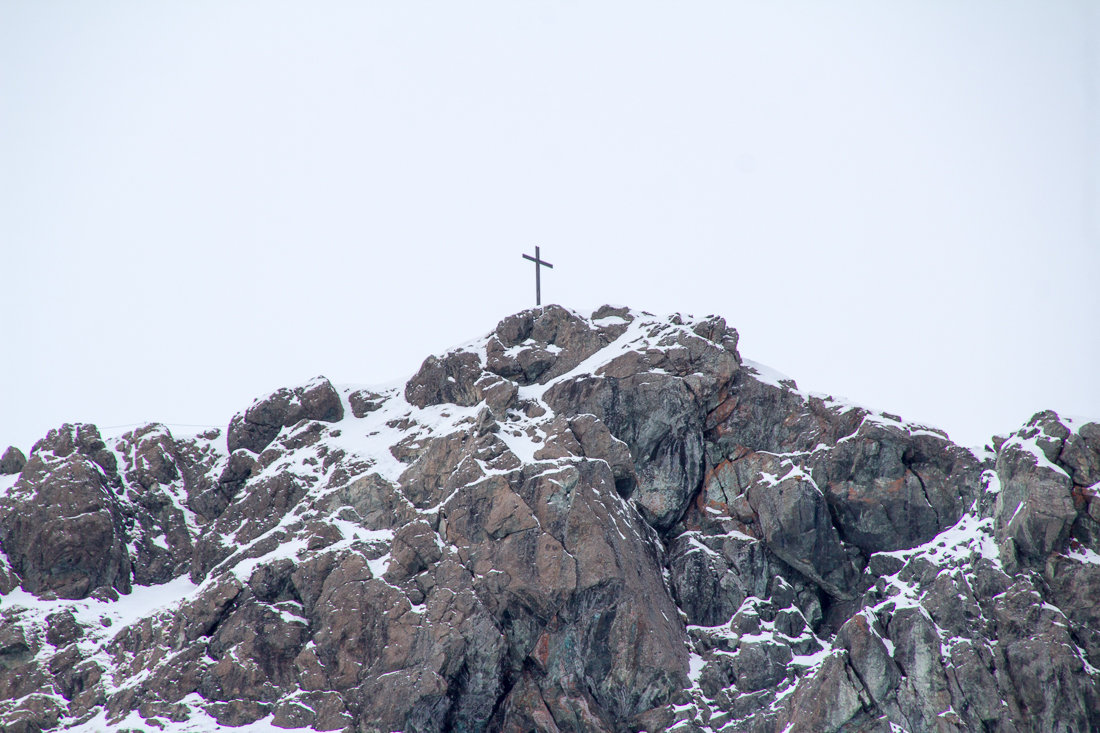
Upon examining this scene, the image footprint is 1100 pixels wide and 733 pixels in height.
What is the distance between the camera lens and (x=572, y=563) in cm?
4278

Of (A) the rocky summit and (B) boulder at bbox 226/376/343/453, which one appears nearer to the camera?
(A) the rocky summit

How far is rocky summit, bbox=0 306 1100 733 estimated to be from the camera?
3975cm

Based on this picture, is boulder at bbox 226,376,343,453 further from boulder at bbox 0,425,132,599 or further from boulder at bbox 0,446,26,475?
boulder at bbox 0,446,26,475

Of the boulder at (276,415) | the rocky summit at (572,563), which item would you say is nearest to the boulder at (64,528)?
the rocky summit at (572,563)

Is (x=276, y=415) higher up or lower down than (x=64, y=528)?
higher up

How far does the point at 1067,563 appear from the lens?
39.5 meters

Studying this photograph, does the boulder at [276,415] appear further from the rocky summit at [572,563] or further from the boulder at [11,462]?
the boulder at [11,462]

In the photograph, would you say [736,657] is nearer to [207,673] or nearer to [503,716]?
[503,716]

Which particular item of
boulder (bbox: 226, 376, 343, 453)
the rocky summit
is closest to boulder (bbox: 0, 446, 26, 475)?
the rocky summit

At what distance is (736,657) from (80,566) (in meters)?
33.0

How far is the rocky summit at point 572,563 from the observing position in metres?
39.8

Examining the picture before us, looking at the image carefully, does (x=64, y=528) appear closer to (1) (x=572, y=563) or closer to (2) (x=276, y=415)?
(2) (x=276, y=415)

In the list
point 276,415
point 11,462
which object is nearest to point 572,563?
point 276,415

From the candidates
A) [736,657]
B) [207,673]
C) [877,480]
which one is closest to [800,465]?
[877,480]
